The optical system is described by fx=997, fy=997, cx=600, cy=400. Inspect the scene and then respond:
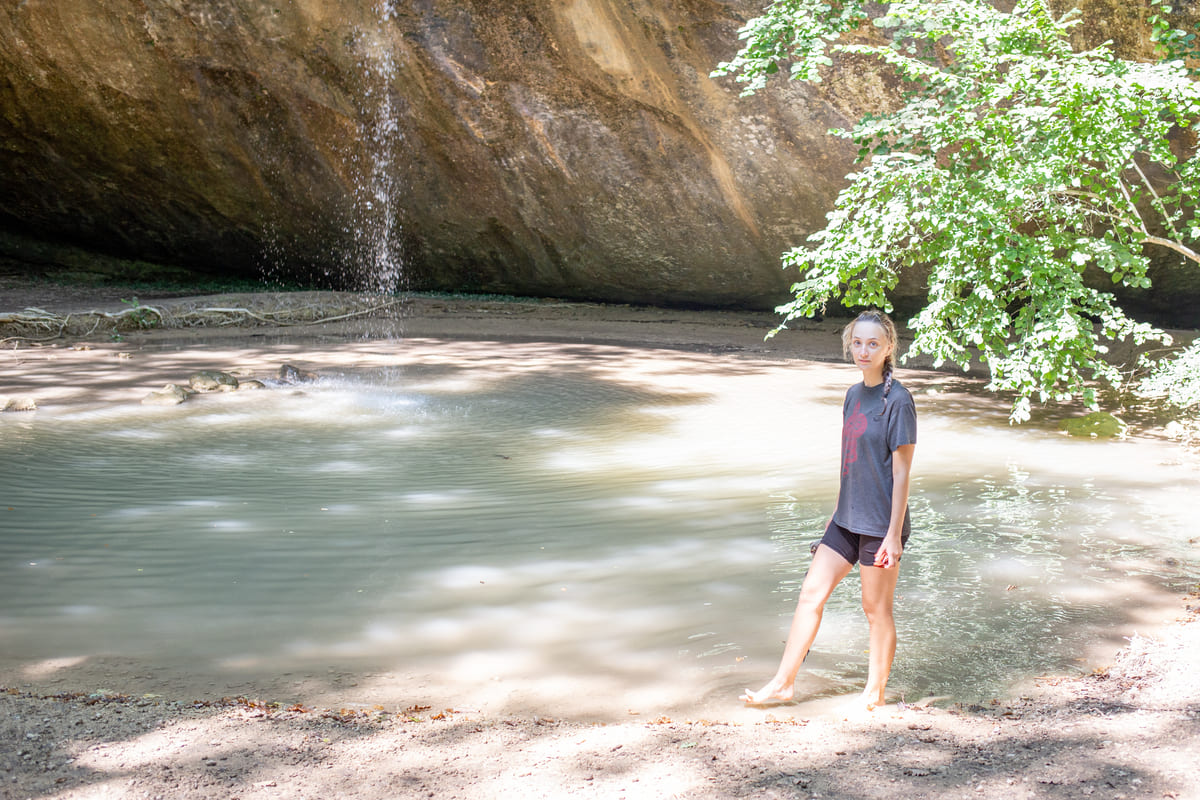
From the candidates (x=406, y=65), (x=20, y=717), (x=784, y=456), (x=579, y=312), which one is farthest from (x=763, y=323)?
(x=20, y=717)

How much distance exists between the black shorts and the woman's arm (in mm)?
59

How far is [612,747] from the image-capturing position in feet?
8.17

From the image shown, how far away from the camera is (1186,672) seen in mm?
2859

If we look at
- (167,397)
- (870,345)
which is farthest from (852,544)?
(167,397)

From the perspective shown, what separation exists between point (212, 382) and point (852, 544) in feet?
19.8

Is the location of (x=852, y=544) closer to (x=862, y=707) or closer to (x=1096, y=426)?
(x=862, y=707)

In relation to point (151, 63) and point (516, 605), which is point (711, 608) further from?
point (151, 63)

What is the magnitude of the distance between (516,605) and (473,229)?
10.1 m

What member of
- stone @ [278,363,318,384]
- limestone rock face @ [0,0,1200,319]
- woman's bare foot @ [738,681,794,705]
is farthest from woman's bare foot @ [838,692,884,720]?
limestone rock face @ [0,0,1200,319]

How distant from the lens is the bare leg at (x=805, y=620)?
2881mm

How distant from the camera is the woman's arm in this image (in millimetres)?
2752

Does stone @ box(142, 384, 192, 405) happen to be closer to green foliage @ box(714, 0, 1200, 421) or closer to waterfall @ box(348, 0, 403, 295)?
green foliage @ box(714, 0, 1200, 421)

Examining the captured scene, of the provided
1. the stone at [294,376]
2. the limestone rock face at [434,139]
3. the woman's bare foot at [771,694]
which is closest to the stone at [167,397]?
the stone at [294,376]

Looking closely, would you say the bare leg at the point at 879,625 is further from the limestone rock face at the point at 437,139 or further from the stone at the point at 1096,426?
the limestone rock face at the point at 437,139
